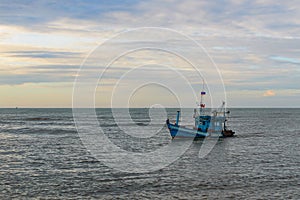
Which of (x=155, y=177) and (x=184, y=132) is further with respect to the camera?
(x=184, y=132)

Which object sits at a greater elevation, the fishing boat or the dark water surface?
the fishing boat

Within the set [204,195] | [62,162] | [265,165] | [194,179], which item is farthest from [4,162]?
[265,165]

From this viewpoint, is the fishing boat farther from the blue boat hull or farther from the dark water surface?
the dark water surface

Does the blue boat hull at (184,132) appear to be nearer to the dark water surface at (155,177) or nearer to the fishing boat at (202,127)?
the fishing boat at (202,127)

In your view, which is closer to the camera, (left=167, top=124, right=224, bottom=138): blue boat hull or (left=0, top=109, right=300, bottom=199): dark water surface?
(left=0, top=109, right=300, bottom=199): dark water surface

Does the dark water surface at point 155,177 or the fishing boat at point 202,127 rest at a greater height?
the fishing boat at point 202,127

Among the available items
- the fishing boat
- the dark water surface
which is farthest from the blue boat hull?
the dark water surface

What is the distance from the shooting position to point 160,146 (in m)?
52.8

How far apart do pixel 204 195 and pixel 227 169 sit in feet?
33.1

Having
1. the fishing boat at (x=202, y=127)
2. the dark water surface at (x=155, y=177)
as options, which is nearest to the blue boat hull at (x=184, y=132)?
the fishing boat at (x=202, y=127)

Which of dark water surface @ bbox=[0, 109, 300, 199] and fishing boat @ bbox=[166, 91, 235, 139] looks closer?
dark water surface @ bbox=[0, 109, 300, 199]

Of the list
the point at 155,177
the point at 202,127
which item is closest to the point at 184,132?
the point at 202,127

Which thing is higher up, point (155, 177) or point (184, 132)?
point (184, 132)

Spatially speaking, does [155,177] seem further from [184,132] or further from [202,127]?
[202,127]
